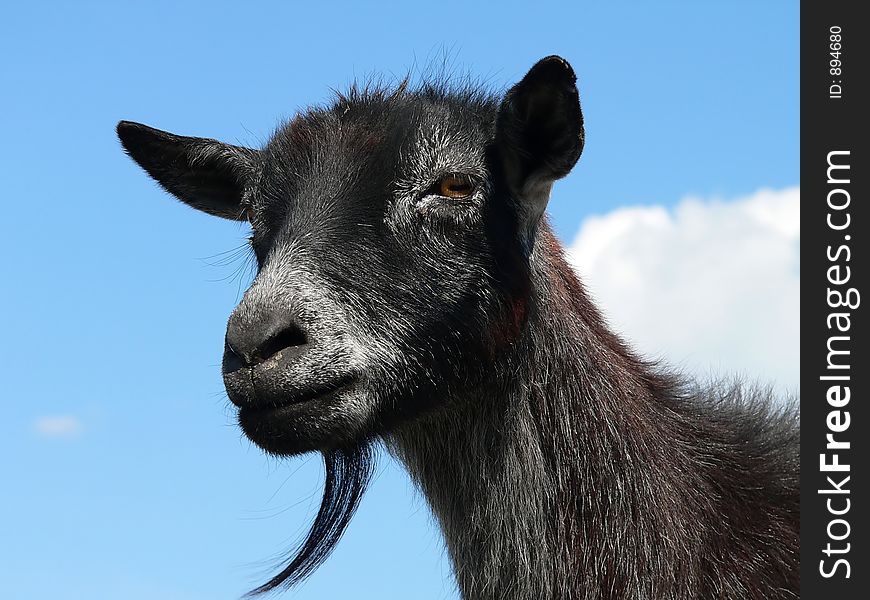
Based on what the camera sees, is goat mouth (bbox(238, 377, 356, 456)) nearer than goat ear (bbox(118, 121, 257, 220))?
Yes

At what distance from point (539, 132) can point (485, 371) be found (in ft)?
4.44

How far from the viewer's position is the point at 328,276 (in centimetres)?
559

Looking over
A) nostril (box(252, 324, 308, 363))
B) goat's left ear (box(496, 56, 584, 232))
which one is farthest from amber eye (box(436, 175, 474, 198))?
nostril (box(252, 324, 308, 363))

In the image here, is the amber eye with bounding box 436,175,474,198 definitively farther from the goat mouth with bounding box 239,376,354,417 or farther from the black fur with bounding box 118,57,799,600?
the goat mouth with bounding box 239,376,354,417

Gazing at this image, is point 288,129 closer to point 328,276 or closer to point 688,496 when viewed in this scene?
point 328,276

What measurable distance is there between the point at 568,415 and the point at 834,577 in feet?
5.61

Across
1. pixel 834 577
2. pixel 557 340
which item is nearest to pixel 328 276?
pixel 557 340

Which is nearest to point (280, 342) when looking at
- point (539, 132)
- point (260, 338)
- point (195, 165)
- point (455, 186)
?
point (260, 338)

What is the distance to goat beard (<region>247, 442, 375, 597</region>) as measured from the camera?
21.3ft

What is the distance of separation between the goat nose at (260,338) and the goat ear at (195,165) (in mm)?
1878

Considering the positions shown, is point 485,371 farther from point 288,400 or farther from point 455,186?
point 288,400

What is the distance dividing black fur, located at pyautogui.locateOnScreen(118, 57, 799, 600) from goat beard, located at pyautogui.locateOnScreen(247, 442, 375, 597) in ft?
0.11

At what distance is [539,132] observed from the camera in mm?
5906

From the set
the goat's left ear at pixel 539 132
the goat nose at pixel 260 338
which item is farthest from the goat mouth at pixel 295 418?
the goat's left ear at pixel 539 132
